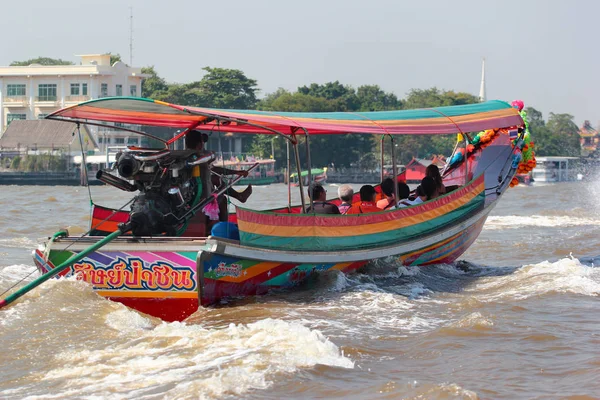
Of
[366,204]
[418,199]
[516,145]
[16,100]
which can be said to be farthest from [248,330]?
[16,100]

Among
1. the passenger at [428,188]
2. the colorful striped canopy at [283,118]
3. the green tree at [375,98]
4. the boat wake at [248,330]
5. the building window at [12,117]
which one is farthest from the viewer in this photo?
the green tree at [375,98]

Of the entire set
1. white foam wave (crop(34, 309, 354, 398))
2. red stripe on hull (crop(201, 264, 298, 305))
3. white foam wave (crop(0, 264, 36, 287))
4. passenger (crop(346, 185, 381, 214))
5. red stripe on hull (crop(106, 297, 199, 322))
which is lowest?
white foam wave (crop(34, 309, 354, 398))

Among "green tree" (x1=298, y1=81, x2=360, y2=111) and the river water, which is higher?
"green tree" (x1=298, y1=81, x2=360, y2=111)

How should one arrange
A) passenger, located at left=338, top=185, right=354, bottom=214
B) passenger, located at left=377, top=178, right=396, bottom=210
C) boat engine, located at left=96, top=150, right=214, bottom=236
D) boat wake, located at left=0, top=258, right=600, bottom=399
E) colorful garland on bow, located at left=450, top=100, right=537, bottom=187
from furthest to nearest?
colorful garland on bow, located at left=450, top=100, right=537, bottom=187
passenger, located at left=377, top=178, right=396, bottom=210
passenger, located at left=338, top=185, right=354, bottom=214
boat engine, located at left=96, top=150, right=214, bottom=236
boat wake, located at left=0, top=258, right=600, bottom=399

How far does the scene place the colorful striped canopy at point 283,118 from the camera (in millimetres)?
7965

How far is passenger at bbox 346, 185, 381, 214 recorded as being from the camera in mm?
9547

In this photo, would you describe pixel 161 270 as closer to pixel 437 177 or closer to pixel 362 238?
pixel 362 238

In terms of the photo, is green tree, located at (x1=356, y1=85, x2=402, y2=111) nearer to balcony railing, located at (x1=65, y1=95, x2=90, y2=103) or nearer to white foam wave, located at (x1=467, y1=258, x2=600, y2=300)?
balcony railing, located at (x1=65, y1=95, x2=90, y2=103)

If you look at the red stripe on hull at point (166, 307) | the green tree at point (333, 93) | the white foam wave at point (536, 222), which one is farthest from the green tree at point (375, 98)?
the red stripe on hull at point (166, 307)

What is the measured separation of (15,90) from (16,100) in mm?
803

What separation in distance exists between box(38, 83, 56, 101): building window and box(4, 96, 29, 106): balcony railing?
1.37m

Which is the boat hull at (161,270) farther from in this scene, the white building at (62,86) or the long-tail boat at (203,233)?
the white building at (62,86)

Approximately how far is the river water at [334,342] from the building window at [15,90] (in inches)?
2384

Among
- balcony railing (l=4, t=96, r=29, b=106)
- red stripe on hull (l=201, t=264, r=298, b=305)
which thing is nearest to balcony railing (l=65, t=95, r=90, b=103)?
balcony railing (l=4, t=96, r=29, b=106)
